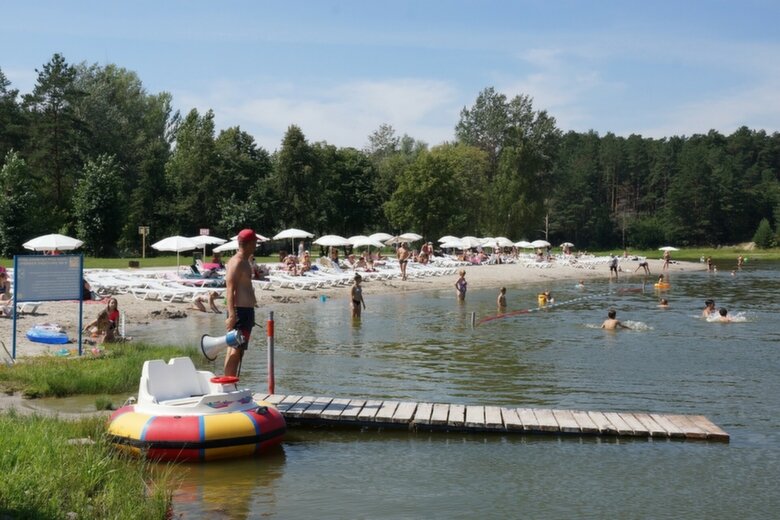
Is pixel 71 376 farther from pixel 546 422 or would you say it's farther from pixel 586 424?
pixel 586 424

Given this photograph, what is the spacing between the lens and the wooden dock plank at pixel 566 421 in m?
10.3

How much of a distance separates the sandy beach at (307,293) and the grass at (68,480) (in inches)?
268

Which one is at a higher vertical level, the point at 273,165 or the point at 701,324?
the point at 273,165

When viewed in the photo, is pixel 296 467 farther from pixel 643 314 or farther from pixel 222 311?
pixel 643 314

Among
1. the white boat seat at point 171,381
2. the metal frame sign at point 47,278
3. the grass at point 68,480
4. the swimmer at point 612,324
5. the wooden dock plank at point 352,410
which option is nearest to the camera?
the grass at point 68,480

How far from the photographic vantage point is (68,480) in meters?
6.96

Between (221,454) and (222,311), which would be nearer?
(221,454)

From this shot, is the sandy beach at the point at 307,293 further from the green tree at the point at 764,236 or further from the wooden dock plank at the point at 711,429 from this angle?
the green tree at the point at 764,236

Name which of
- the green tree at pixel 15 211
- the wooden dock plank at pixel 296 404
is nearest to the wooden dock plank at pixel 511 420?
the wooden dock plank at pixel 296 404

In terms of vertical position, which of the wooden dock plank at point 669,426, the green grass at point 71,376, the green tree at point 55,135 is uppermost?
the green tree at point 55,135

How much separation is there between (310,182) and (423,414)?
5349cm

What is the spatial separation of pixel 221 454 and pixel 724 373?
37.1 ft

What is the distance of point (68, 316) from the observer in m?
21.5

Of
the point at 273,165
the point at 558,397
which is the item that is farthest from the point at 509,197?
the point at 558,397
